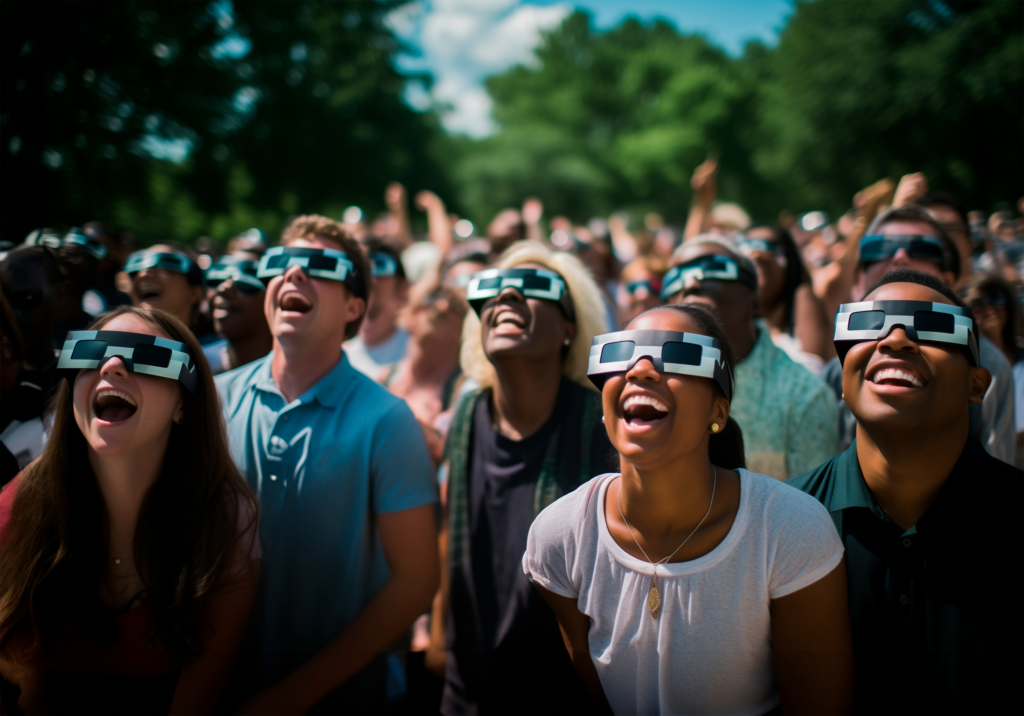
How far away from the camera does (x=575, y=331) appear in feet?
10.3

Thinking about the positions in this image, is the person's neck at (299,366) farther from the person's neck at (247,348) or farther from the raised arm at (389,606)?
the person's neck at (247,348)

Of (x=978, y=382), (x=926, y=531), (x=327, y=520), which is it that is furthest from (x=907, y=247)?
(x=327, y=520)

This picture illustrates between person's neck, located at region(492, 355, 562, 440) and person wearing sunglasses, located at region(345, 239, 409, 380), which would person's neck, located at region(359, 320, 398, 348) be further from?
person's neck, located at region(492, 355, 562, 440)

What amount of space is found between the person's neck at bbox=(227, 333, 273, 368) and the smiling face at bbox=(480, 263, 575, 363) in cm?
139

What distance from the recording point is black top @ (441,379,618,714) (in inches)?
101

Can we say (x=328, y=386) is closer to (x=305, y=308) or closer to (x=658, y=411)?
(x=305, y=308)

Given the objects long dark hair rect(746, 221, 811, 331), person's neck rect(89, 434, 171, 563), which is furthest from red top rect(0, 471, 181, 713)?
long dark hair rect(746, 221, 811, 331)

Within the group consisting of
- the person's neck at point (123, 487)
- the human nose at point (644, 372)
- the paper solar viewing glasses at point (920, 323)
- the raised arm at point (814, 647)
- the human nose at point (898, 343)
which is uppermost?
the paper solar viewing glasses at point (920, 323)

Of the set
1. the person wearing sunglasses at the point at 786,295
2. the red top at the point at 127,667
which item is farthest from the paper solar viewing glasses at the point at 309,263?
the person wearing sunglasses at the point at 786,295

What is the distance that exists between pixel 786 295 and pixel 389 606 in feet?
10.6

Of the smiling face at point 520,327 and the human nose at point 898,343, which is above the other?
the smiling face at point 520,327

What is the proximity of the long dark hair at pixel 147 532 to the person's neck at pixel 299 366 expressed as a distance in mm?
414

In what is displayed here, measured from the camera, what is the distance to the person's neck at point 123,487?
224 cm

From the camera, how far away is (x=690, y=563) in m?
1.80
